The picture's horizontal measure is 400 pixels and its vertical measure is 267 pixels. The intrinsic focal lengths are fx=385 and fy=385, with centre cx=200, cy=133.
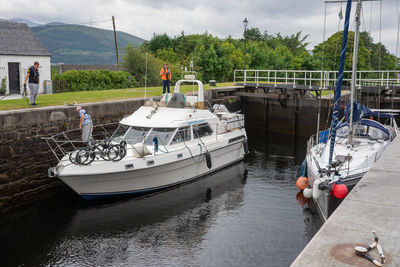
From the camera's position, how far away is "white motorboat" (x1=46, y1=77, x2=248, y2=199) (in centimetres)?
1143

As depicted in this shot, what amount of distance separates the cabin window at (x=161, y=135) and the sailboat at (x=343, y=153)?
4724 millimetres

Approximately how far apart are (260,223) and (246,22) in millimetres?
16443

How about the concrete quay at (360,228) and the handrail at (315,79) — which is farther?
the handrail at (315,79)

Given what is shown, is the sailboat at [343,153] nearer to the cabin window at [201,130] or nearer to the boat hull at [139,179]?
the boat hull at [139,179]

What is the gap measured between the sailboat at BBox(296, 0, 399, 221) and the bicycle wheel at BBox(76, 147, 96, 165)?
6.41 metres

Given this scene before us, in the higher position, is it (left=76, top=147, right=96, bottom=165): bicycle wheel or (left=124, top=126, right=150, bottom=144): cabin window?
(left=124, top=126, right=150, bottom=144): cabin window

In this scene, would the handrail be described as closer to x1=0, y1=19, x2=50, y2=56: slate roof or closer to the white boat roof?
the white boat roof

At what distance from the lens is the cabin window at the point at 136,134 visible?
13170mm

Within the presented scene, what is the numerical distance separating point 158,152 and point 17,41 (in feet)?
52.9

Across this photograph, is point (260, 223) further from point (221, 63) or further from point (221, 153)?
point (221, 63)

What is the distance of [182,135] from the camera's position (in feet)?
45.2

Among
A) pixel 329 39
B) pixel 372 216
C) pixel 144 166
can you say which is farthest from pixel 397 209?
pixel 329 39

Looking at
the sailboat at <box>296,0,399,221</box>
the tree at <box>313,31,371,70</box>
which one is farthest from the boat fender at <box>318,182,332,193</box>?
the tree at <box>313,31,371,70</box>

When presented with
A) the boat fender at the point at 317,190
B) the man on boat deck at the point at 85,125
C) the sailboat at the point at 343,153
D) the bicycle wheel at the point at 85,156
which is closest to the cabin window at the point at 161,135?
the man on boat deck at the point at 85,125
